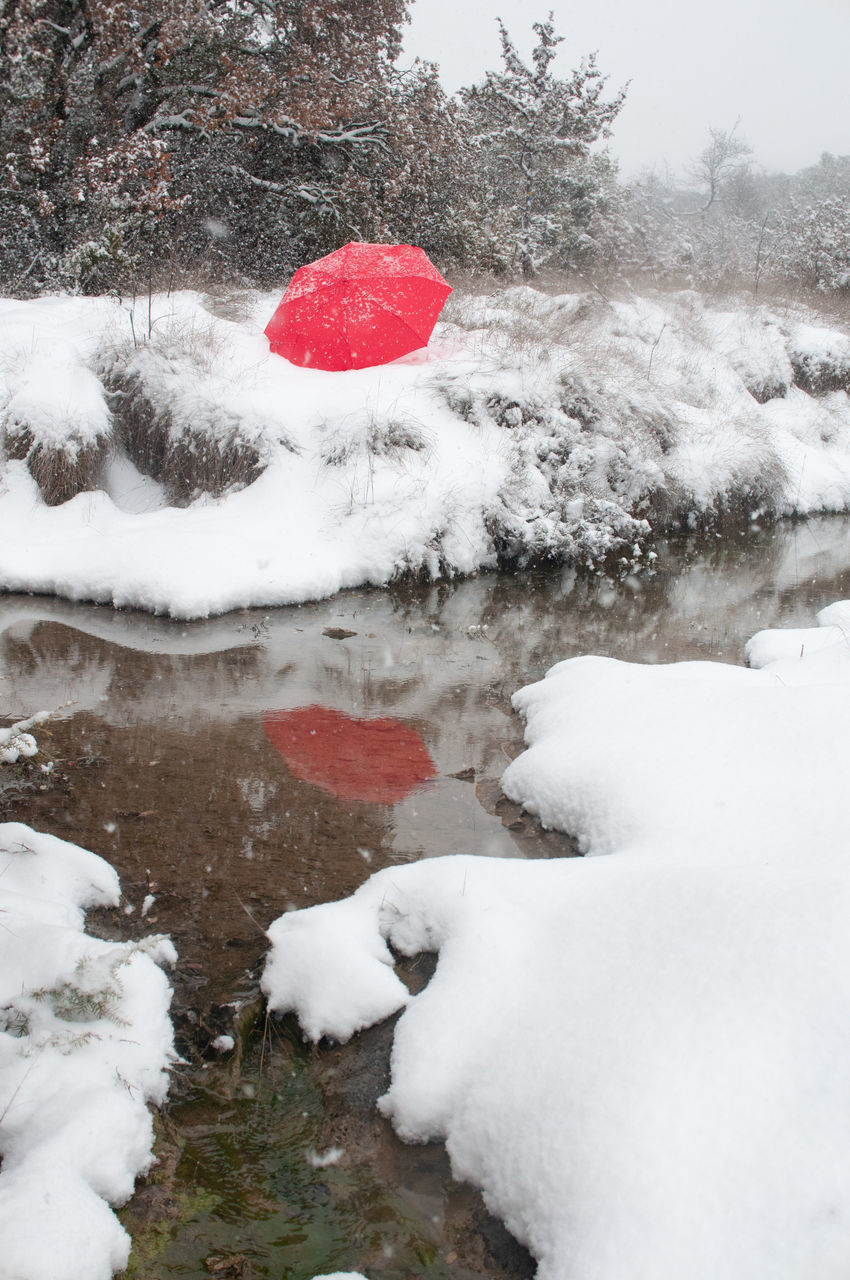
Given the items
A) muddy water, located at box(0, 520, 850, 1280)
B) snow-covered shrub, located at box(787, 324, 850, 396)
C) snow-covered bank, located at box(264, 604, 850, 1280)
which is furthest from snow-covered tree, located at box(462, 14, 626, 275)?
snow-covered bank, located at box(264, 604, 850, 1280)

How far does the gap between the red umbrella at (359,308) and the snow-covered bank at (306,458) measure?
0.92 ft

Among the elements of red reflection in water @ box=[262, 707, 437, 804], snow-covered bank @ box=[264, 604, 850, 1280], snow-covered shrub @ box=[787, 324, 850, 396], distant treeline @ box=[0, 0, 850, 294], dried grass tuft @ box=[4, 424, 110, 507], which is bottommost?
red reflection in water @ box=[262, 707, 437, 804]

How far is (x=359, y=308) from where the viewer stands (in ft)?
27.1

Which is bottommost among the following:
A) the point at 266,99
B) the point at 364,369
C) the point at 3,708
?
the point at 3,708

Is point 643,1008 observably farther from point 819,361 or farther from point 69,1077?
point 819,361

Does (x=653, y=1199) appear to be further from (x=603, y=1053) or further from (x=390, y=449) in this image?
(x=390, y=449)

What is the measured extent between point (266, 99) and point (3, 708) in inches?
428

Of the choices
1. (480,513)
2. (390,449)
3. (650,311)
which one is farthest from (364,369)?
(650,311)

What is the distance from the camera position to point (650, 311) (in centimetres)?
1534

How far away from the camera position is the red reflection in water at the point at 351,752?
164 inches

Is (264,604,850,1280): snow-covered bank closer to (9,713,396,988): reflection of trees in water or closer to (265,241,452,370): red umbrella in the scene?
(9,713,396,988): reflection of trees in water

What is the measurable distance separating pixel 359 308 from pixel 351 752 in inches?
219

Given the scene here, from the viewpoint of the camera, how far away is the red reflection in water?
4168 mm

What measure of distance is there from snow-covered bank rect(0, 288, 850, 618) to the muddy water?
41 centimetres
